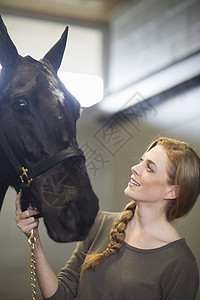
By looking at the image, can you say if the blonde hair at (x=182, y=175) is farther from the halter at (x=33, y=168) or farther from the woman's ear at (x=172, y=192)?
the halter at (x=33, y=168)

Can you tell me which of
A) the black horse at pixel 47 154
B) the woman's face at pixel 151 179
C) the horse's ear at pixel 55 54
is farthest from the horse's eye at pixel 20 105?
the woman's face at pixel 151 179

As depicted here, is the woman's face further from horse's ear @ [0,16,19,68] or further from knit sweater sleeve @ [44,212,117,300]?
horse's ear @ [0,16,19,68]

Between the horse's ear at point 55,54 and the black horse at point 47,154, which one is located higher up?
the horse's ear at point 55,54

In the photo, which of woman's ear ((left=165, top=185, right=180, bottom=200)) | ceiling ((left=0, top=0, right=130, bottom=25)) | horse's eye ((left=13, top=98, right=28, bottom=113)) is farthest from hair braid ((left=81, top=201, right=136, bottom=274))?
ceiling ((left=0, top=0, right=130, bottom=25))

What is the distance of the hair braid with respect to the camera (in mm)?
994

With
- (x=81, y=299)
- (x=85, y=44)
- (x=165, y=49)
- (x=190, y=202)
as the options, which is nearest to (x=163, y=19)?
(x=165, y=49)

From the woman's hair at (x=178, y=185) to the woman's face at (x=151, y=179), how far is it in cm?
2

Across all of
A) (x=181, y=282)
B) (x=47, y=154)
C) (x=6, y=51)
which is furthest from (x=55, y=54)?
(x=181, y=282)

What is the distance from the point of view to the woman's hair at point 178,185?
38.7 inches

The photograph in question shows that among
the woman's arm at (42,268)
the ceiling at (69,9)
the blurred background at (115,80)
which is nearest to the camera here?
the woman's arm at (42,268)

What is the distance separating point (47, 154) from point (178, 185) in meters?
0.40

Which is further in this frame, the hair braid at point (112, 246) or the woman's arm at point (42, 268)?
the hair braid at point (112, 246)

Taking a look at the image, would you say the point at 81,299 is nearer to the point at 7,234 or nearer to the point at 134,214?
the point at 134,214

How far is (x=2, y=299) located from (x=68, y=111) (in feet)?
2.65
